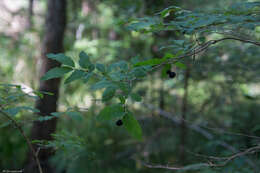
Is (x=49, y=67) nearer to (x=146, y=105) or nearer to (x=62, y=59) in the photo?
(x=146, y=105)

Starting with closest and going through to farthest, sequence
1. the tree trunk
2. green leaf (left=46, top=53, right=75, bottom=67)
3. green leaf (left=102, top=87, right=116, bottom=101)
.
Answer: green leaf (left=102, top=87, right=116, bottom=101), green leaf (left=46, top=53, right=75, bottom=67), the tree trunk

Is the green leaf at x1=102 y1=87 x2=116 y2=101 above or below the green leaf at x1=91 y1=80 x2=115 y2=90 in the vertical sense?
below

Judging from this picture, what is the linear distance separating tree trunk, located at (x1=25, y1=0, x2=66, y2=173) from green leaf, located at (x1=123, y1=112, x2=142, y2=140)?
2231 millimetres

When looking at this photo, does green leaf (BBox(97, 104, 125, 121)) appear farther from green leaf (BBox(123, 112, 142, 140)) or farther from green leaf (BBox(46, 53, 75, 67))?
green leaf (BBox(46, 53, 75, 67))

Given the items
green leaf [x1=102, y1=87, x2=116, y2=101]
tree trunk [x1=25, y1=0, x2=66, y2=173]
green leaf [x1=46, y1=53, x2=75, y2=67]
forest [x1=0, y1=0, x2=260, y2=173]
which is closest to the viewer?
green leaf [x1=102, y1=87, x2=116, y2=101]

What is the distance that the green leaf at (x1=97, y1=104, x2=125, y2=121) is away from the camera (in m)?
0.80

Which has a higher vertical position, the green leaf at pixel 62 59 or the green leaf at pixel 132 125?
A: the green leaf at pixel 62 59

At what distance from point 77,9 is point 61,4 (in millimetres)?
2384

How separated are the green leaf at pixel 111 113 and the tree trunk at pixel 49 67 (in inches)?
87.0

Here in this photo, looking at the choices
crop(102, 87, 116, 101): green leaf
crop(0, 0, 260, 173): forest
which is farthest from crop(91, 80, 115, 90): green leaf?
crop(0, 0, 260, 173): forest

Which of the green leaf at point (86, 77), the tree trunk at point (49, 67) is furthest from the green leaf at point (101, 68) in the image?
the tree trunk at point (49, 67)

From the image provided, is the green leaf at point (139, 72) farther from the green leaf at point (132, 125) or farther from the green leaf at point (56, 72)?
the green leaf at point (56, 72)

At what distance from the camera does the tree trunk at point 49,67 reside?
286 cm

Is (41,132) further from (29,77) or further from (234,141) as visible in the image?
(234,141)
